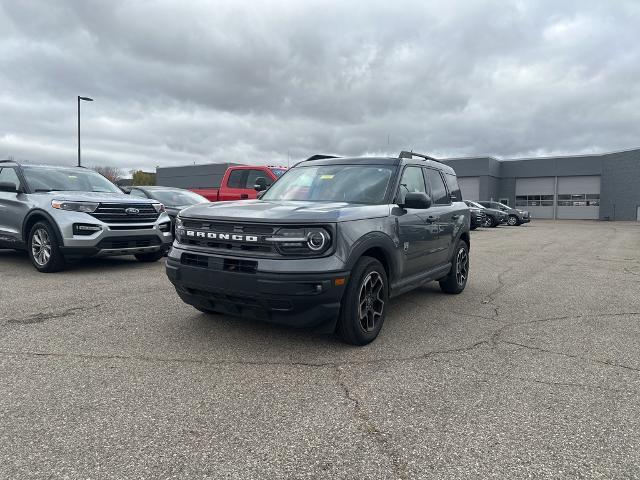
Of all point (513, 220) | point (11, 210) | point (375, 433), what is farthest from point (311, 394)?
point (513, 220)

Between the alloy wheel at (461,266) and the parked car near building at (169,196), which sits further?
the parked car near building at (169,196)

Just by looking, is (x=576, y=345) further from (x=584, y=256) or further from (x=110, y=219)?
(x=584, y=256)

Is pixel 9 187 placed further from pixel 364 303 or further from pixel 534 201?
pixel 534 201

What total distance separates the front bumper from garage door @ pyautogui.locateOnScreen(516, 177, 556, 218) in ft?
182

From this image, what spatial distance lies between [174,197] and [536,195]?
51.4 meters

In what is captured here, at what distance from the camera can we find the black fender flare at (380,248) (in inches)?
158

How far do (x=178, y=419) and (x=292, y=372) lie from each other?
3.28 feet

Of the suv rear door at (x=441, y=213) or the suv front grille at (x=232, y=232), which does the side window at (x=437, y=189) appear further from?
the suv front grille at (x=232, y=232)

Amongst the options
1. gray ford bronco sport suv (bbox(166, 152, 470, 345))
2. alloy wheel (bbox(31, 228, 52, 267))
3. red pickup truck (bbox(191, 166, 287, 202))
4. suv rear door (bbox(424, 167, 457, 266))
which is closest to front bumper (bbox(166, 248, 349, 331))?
gray ford bronco sport suv (bbox(166, 152, 470, 345))

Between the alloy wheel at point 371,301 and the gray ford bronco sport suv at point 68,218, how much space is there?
5042 mm

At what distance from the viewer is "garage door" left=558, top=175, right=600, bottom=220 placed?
168 ft

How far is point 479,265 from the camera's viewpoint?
395 inches

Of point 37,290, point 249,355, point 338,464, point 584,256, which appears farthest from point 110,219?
point 584,256

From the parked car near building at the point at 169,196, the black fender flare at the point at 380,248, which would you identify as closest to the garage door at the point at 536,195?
the parked car near building at the point at 169,196
